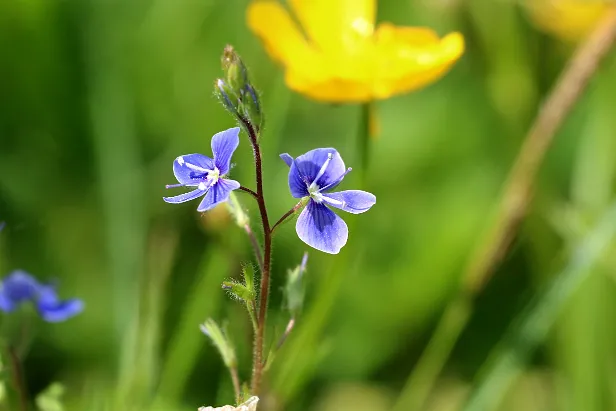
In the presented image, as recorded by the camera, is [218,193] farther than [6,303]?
No

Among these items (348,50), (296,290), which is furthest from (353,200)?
(348,50)

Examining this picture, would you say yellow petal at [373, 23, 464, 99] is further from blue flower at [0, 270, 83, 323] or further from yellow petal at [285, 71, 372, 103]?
blue flower at [0, 270, 83, 323]

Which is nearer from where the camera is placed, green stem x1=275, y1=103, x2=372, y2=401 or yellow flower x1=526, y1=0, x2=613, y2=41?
green stem x1=275, y1=103, x2=372, y2=401

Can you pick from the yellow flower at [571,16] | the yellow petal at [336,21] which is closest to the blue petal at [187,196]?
the yellow petal at [336,21]

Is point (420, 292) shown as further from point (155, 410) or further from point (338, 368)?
point (155, 410)

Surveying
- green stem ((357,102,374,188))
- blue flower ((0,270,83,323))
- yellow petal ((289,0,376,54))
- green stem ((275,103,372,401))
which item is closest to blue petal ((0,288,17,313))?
blue flower ((0,270,83,323))

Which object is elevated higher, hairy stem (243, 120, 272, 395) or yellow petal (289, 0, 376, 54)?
yellow petal (289, 0, 376, 54)

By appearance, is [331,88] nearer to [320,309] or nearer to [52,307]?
[320,309]
